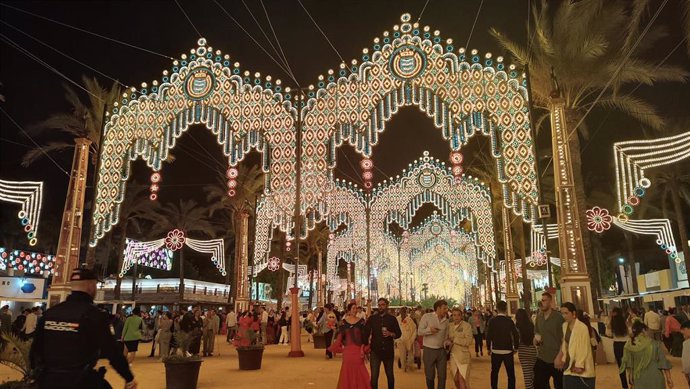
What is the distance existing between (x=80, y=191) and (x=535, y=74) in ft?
56.1

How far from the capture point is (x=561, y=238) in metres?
15.0

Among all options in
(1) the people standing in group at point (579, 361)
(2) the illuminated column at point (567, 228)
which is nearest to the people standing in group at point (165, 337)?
(2) the illuminated column at point (567, 228)

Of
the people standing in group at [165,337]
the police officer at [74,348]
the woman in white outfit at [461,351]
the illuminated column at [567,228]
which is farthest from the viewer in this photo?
the people standing in group at [165,337]

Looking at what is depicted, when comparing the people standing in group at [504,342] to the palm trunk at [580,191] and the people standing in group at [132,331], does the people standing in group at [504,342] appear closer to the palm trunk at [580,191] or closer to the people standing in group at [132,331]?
the people standing in group at [132,331]

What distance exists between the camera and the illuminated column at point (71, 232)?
17297mm

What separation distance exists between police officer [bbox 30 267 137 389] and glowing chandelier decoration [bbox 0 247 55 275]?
41022 millimetres

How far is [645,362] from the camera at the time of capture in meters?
6.85

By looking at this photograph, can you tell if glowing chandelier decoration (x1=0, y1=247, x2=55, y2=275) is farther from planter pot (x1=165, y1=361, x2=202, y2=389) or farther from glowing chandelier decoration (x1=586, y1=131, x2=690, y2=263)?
glowing chandelier decoration (x1=586, y1=131, x2=690, y2=263)

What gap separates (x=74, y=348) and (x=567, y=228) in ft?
45.4

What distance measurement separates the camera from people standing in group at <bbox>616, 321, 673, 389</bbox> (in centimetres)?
679

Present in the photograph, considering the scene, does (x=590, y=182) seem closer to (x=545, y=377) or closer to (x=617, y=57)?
(x=617, y=57)

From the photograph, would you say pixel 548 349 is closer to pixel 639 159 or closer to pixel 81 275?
pixel 81 275

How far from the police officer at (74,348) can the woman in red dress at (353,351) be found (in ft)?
16.1

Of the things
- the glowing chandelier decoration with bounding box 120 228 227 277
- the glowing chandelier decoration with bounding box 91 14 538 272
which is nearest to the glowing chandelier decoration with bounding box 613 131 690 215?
the glowing chandelier decoration with bounding box 91 14 538 272
